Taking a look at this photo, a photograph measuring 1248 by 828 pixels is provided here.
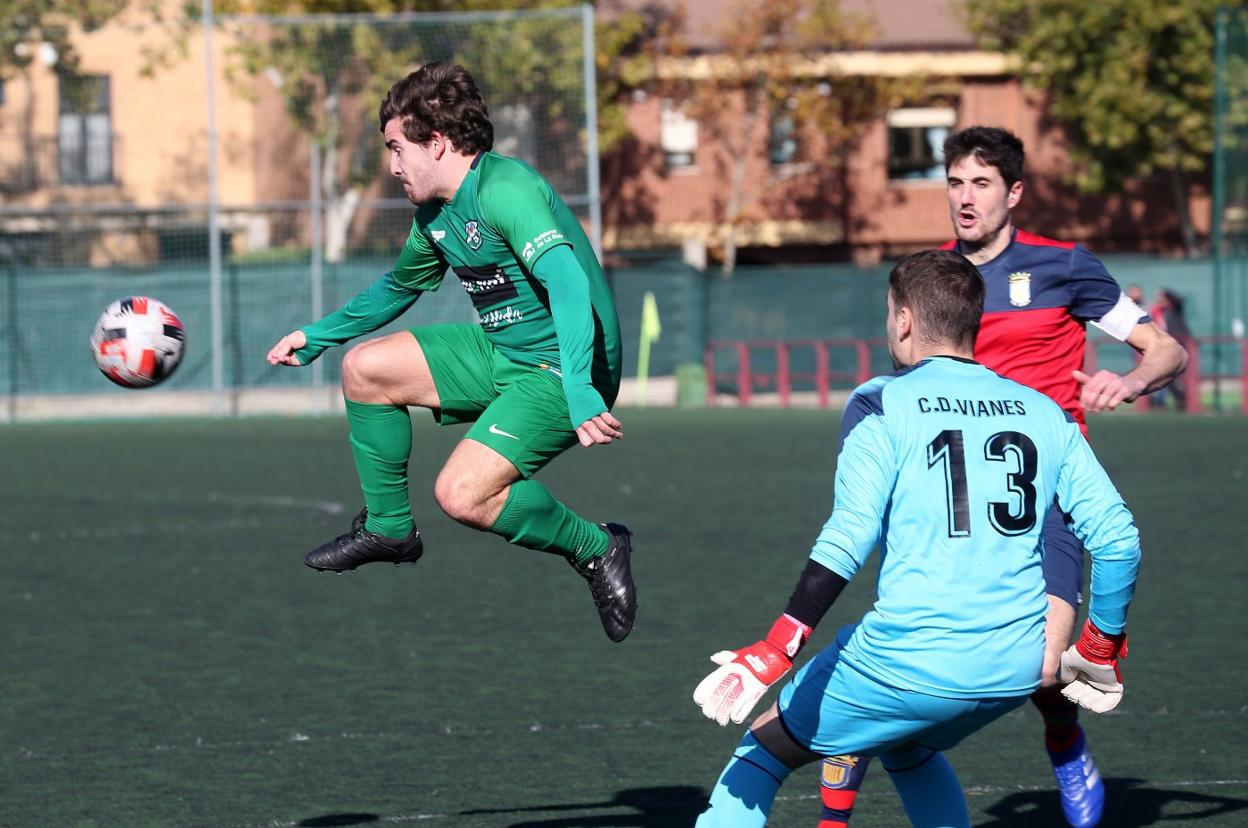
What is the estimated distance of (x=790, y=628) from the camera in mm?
4023

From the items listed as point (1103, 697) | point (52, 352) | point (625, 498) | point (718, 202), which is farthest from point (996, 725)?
point (718, 202)

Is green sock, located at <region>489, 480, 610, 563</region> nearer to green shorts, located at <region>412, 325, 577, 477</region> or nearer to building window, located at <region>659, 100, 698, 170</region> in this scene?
green shorts, located at <region>412, 325, 577, 477</region>

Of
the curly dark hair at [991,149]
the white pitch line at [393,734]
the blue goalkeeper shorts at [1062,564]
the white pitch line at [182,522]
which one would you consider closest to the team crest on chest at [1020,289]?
the curly dark hair at [991,149]

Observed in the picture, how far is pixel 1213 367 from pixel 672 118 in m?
15.8

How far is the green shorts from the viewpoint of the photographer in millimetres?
5828

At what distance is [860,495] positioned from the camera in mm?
4070

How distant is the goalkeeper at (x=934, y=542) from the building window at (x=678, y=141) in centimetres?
3435

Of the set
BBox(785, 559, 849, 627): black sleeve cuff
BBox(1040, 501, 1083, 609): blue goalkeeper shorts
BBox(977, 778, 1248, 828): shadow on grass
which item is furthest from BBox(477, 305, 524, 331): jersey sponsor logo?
BBox(977, 778, 1248, 828): shadow on grass

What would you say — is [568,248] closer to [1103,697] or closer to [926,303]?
[926,303]

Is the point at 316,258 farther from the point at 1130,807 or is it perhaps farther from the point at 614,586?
the point at 1130,807

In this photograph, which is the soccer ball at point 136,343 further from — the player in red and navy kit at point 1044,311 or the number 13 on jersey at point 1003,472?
the number 13 on jersey at point 1003,472

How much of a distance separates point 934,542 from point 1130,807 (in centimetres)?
252

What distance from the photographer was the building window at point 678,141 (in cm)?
3831

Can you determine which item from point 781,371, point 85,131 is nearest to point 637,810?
point 781,371
